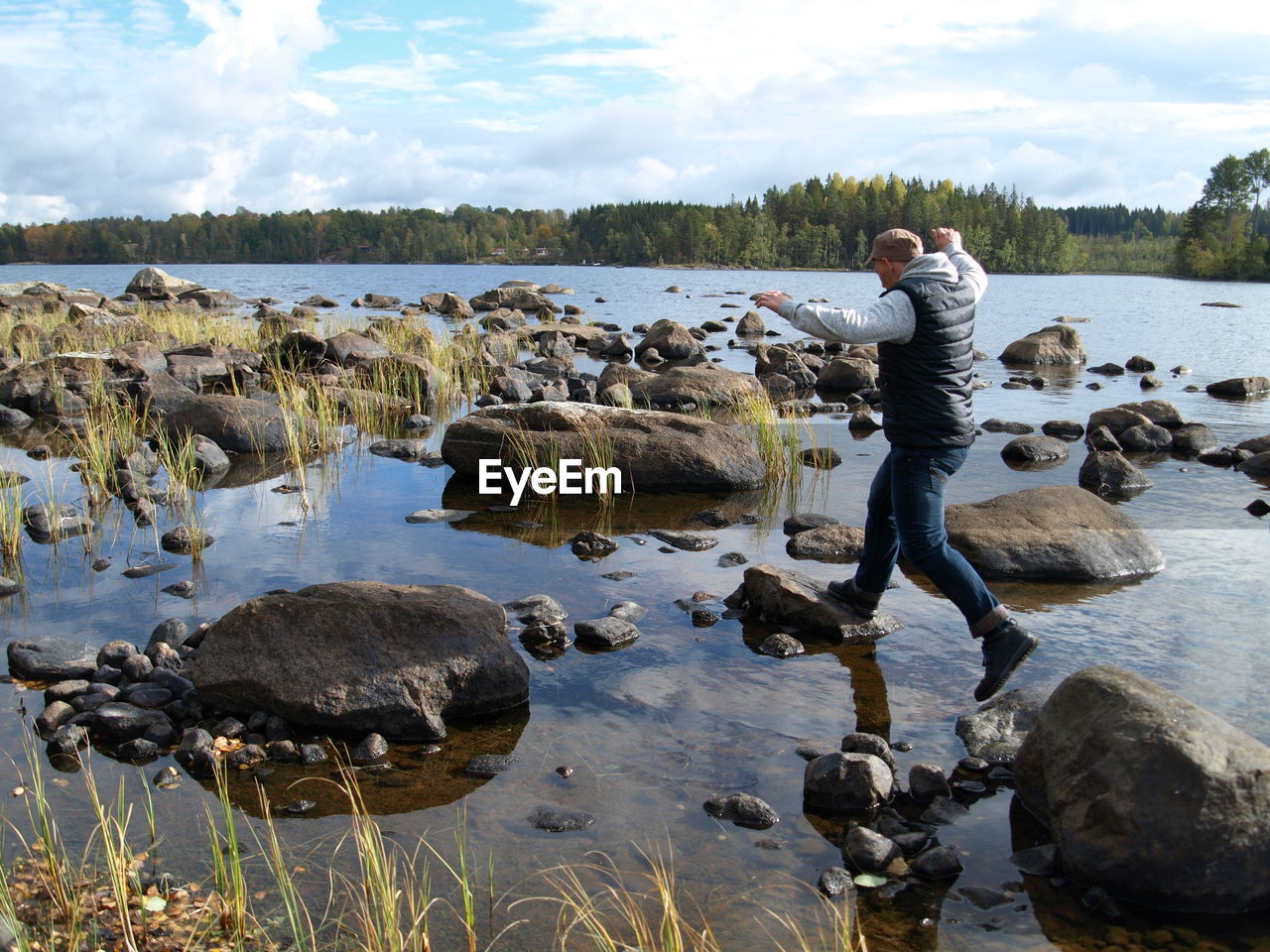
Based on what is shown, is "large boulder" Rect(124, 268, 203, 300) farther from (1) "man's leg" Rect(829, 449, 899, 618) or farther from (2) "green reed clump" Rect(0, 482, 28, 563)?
(1) "man's leg" Rect(829, 449, 899, 618)

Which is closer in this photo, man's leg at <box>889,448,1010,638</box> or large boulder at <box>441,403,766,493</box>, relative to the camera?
man's leg at <box>889,448,1010,638</box>

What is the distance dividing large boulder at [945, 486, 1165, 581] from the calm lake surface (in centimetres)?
23

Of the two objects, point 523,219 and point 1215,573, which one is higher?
point 523,219

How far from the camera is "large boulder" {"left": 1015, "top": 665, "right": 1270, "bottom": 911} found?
3906mm

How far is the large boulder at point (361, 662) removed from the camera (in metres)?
5.33

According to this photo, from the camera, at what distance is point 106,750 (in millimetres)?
5090

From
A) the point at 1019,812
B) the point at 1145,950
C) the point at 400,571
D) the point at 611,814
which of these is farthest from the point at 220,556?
the point at 1145,950

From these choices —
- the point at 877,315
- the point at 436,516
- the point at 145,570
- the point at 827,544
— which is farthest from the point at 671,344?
the point at 877,315

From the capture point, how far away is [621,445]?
36.3 ft

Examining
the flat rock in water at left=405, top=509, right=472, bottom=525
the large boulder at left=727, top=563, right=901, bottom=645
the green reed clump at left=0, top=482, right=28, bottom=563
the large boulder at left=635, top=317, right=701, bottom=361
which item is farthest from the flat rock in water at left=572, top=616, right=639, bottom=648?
the large boulder at left=635, top=317, right=701, bottom=361

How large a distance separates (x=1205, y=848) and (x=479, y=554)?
19.7 feet

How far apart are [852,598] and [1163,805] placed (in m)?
2.91

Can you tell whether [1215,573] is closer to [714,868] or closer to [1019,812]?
[1019,812]

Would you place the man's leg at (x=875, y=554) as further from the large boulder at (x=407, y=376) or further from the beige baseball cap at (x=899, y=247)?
the large boulder at (x=407, y=376)
